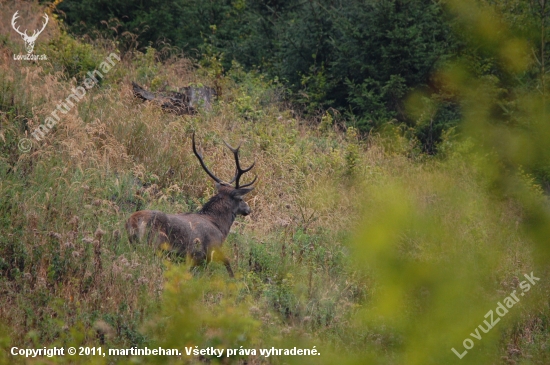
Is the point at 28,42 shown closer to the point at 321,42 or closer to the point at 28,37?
the point at 28,37

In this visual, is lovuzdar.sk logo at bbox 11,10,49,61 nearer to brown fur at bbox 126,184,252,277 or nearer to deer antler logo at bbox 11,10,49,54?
deer antler logo at bbox 11,10,49,54

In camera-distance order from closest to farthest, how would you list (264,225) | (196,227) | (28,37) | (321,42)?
(196,227) < (264,225) < (28,37) < (321,42)

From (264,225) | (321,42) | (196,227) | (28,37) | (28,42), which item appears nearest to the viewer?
(196,227)

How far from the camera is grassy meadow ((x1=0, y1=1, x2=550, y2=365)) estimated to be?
79.4 inches

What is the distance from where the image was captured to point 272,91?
15.7 m

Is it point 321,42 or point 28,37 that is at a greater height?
point 321,42

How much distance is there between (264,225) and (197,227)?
1944 millimetres

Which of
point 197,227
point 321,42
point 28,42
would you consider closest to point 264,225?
point 197,227

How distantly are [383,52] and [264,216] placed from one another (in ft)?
20.4

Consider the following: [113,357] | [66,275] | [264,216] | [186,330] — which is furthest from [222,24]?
[186,330]

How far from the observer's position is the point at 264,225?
1002cm

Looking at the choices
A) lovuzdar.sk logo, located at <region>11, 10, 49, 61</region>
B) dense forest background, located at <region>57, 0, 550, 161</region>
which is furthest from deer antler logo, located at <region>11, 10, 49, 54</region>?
dense forest background, located at <region>57, 0, 550, 161</region>

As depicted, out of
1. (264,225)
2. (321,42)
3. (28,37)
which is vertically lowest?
(28,37)

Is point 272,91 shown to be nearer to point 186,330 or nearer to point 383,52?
point 383,52
